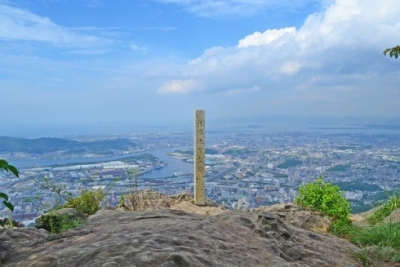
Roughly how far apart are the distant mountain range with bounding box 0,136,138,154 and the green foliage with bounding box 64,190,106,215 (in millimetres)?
5267

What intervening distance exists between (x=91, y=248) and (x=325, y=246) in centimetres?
202

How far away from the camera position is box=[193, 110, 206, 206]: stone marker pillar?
31.6 feet

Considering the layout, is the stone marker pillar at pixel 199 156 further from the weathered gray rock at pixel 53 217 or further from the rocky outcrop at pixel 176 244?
the rocky outcrop at pixel 176 244

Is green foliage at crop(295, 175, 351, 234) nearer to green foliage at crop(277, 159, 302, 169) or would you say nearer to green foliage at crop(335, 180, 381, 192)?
green foliage at crop(335, 180, 381, 192)

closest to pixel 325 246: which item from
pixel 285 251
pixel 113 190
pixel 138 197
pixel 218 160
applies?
pixel 285 251

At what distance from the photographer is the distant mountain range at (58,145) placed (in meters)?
13.0

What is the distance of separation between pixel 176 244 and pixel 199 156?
734 centimetres

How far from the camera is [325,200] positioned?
692 centimetres

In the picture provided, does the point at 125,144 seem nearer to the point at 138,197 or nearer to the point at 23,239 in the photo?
the point at 138,197

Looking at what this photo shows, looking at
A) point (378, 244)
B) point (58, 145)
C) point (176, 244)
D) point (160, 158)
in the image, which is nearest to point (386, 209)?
point (378, 244)

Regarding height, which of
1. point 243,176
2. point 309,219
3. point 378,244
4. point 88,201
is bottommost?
point 243,176

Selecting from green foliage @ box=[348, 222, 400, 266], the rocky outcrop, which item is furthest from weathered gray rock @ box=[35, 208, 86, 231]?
green foliage @ box=[348, 222, 400, 266]

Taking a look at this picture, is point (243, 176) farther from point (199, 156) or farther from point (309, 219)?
point (309, 219)

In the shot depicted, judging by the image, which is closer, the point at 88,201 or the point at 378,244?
the point at 378,244
